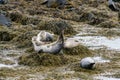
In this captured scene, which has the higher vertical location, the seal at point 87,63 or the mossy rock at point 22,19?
the seal at point 87,63

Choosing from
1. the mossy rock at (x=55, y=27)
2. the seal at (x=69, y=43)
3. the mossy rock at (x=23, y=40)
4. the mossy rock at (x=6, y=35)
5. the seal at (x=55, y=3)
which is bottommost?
the seal at (x=55, y=3)

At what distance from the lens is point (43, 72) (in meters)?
9.80

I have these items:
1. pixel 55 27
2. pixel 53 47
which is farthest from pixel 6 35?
pixel 53 47

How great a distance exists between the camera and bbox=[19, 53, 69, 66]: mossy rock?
10.4 m

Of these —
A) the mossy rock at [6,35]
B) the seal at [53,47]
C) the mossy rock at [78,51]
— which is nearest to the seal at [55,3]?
the mossy rock at [6,35]

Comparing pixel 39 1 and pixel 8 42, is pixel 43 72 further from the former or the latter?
pixel 39 1

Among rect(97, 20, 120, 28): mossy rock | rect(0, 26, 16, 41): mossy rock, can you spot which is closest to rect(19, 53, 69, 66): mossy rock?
rect(0, 26, 16, 41): mossy rock

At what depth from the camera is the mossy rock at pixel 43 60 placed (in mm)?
10438

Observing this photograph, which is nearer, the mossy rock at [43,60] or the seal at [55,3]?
the mossy rock at [43,60]

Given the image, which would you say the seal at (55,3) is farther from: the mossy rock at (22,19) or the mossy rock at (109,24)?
the mossy rock at (109,24)

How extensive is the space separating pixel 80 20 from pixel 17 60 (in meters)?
9.08

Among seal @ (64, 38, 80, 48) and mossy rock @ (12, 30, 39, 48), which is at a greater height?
seal @ (64, 38, 80, 48)

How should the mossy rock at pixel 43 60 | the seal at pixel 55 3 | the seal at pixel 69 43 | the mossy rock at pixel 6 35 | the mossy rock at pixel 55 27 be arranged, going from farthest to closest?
1. the seal at pixel 55 3
2. the mossy rock at pixel 55 27
3. the mossy rock at pixel 6 35
4. the seal at pixel 69 43
5. the mossy rock at pixel 43 60

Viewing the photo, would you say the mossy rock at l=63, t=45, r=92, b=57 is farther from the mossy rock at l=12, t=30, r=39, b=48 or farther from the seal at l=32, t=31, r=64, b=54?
the mossy rock at l=12, t=30, r=39, b=48
